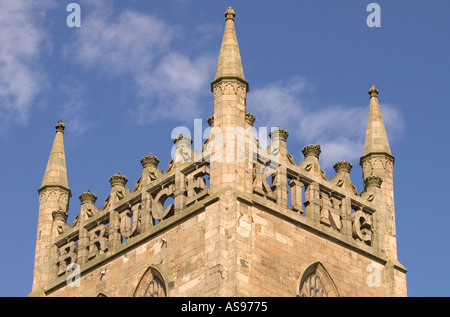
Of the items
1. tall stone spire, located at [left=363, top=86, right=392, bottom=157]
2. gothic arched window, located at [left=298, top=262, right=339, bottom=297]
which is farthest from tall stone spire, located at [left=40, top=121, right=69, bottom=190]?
gothic arched window, located at [left=298, top=262, right=339, bottom=297]

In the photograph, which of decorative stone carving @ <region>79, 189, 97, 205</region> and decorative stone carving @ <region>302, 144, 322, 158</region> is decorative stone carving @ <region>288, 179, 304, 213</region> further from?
decorative stone carving @ <region>79, 189, 97, 205</region>

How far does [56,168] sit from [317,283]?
462 inches

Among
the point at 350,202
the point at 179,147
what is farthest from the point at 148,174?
the point at 350,202

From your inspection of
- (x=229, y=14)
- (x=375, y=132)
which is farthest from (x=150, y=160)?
(x=375, y=132)

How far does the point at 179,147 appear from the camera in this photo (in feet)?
192

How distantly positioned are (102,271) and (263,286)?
22.1 feet

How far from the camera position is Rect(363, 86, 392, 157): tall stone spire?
6203 centimetres

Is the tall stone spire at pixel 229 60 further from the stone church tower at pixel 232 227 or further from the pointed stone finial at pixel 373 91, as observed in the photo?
the pointed stone finial at pixel 373 91

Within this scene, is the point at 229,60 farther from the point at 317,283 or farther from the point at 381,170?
the point at 317,283

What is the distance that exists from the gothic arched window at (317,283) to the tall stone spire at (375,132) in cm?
663

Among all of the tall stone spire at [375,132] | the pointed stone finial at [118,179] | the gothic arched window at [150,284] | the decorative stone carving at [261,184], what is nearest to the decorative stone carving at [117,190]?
the pointed stone finial at [118,179]

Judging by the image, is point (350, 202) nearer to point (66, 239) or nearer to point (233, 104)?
point (233, 104)
